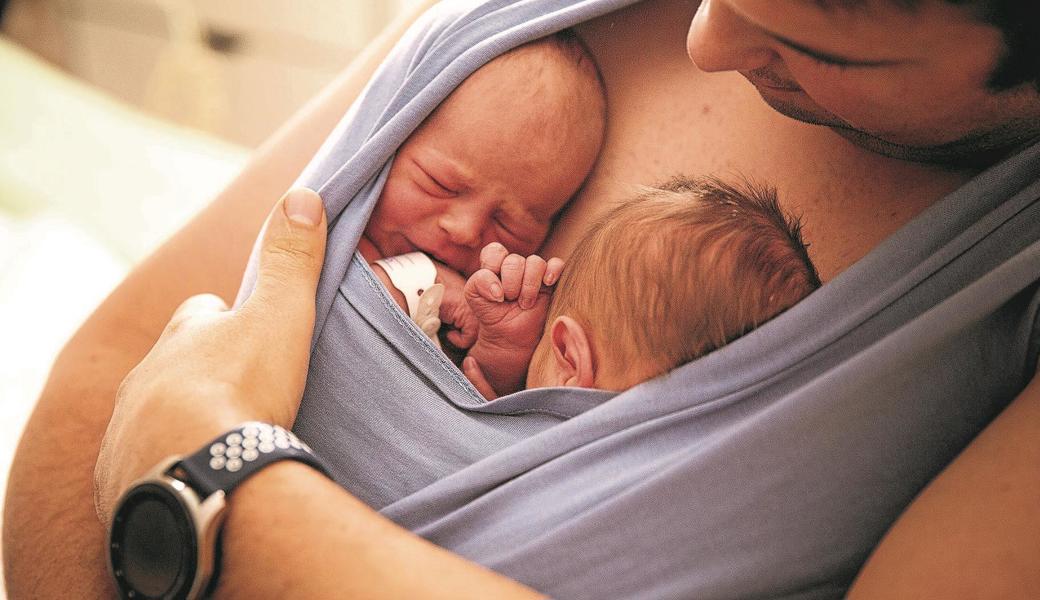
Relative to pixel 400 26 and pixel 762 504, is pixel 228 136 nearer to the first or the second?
pixel 400 26

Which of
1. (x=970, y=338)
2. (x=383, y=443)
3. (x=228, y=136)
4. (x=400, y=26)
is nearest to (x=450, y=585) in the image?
(x=383, y=443)

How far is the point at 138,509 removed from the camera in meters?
0.76

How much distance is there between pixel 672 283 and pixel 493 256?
0.75 ft

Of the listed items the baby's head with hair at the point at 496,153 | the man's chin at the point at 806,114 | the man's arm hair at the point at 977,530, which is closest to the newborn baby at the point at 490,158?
the baby's head with hair at the point at 496,153

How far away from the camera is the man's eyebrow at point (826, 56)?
0.74 m

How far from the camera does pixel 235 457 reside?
29.6 inches

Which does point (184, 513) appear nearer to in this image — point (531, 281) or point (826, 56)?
point (531, 281)

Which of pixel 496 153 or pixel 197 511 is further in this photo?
pixel 496 153

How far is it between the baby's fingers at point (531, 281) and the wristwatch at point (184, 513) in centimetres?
31

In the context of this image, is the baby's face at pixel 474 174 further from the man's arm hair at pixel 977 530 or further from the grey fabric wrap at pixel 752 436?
the man's arm hair at pixel 977 530

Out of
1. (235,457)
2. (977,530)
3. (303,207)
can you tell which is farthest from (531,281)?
(977,530)

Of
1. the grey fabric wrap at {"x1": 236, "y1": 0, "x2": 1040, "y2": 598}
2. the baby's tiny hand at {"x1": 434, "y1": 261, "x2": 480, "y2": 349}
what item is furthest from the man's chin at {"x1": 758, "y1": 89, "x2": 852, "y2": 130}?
the baby's tiny hand at {"x1": 434, "y1": 261, "x2": 480, "y2": 349}

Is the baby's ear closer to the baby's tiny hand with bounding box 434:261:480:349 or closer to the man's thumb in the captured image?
the baby's tiny hand with bounding box 434:261:480:349

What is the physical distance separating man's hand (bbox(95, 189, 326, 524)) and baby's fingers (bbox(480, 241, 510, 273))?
0.19m
